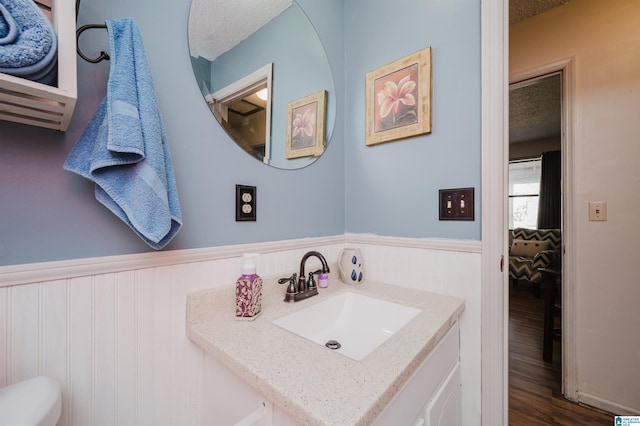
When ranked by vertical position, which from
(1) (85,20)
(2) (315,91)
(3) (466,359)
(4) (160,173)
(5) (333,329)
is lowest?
(3) (466,359)

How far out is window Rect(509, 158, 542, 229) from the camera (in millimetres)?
4535

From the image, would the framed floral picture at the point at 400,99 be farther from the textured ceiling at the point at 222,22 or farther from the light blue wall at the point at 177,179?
the textured ceiling at the point at 222,22

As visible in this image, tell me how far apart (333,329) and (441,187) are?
0.69 metres

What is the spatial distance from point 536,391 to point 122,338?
86.6 inches

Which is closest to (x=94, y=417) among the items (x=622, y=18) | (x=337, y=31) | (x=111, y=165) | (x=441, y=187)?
(x=111, y=165)

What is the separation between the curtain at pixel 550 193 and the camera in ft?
13.7

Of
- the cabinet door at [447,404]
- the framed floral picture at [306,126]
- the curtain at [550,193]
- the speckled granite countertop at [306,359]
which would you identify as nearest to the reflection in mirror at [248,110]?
the framed floral picture at [306,126]

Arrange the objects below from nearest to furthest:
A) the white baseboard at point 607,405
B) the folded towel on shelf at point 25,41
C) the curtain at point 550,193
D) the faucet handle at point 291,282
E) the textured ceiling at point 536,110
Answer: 1. the folded towel on shelf at point 25,41
2. the faucet handle at point 291,282
3. the white baseboard at point 607,405
4. the textured ceiling at point 536,110
5. the curtain at point 550,193

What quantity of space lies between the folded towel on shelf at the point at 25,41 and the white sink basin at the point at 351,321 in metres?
0.74

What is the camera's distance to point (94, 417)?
22.5 inches

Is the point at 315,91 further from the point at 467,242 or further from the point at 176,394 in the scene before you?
the point at 176,394

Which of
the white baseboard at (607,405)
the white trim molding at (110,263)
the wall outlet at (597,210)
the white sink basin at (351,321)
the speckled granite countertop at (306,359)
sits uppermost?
the wall outlet at (597,210)

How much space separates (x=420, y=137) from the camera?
1.03 metres

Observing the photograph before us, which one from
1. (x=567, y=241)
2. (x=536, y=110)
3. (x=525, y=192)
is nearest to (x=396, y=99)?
(x=567, y=241)
